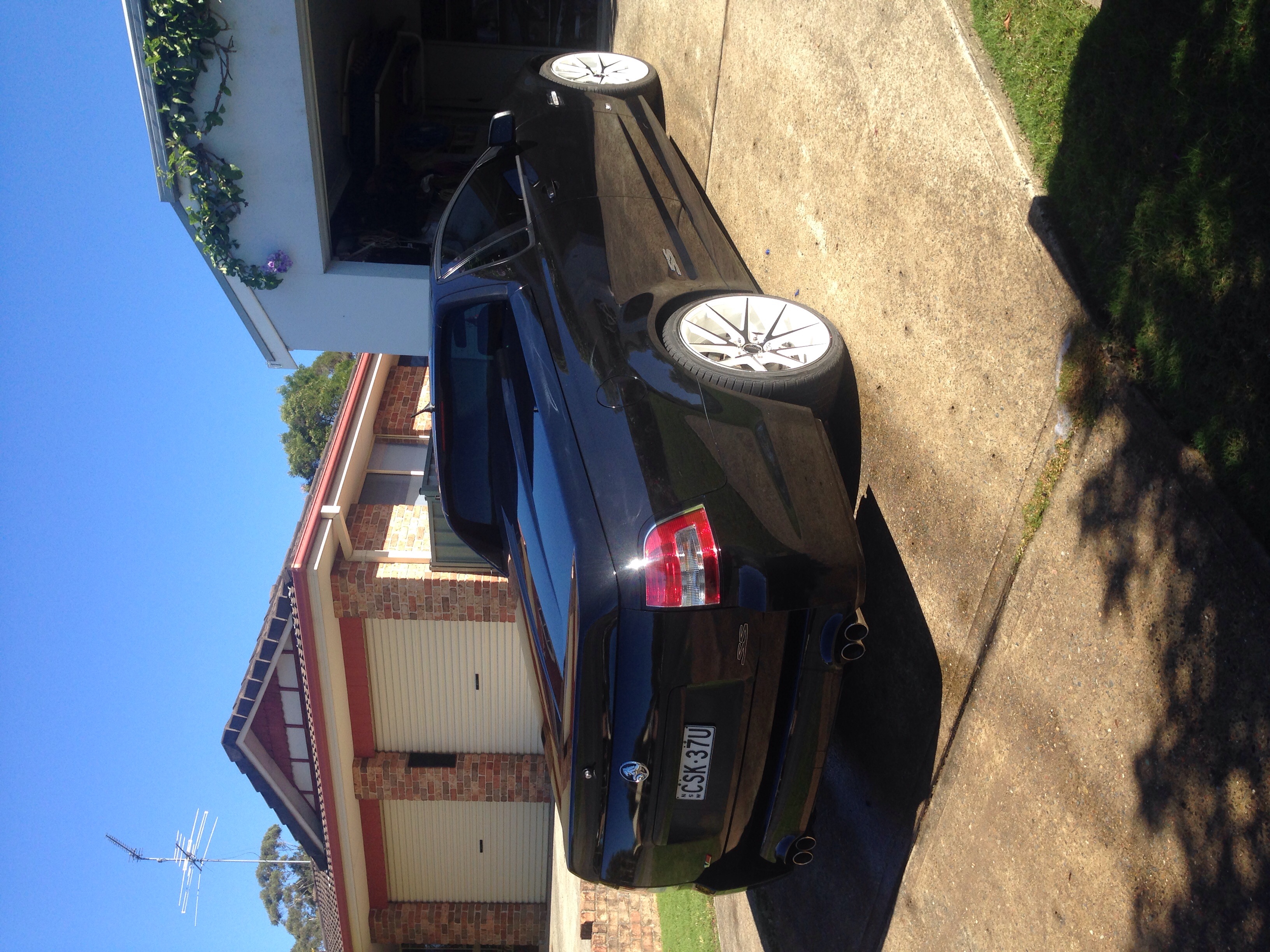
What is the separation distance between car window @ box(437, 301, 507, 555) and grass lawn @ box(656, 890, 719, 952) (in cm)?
347

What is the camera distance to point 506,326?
4078mm

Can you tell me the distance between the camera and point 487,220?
15.5ft

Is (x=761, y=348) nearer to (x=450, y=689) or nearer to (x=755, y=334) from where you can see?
(x=755, y=334)

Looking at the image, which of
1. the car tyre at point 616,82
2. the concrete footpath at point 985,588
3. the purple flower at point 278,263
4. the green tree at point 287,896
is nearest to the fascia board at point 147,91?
the purple flower at point 278,263

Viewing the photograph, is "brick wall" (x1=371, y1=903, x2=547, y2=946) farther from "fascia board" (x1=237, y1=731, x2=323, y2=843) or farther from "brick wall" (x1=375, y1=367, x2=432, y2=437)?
"brick wall" (x1=375, y1=367, x2=432, y2=437)

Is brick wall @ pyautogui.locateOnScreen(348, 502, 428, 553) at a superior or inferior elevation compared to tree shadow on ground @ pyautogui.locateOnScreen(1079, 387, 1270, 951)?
inferior

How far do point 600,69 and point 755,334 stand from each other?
12.8 feet

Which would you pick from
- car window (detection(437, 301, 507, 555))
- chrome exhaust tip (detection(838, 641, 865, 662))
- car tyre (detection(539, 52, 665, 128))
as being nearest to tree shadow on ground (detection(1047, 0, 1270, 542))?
chrome exhaust tip (detection(838, 641, 865, 662))

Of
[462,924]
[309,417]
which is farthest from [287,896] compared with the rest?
[462,924]

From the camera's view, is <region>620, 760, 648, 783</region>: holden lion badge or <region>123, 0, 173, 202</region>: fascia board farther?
<region>123, 0, 173, 202</region>: fascia board

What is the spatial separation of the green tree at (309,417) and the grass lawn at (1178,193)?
40.0 metres

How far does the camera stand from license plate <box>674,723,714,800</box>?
3277mm

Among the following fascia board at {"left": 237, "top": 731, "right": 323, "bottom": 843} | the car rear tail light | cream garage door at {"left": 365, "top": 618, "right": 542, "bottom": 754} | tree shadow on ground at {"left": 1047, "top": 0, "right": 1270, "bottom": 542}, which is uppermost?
tree shadow on ground at {"left": 1047, "top": 0, "right": 1270, "bottom": 542}

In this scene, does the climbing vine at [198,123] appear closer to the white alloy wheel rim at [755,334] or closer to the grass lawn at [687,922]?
the white alloy wheel rim at [755,334]
